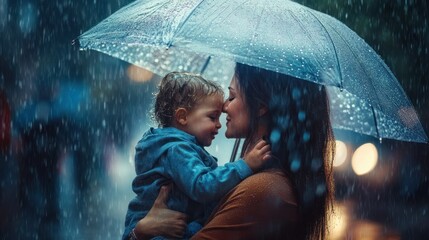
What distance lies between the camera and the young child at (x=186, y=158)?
336cm

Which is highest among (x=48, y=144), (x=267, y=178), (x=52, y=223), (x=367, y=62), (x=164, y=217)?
(x=367, y=62)

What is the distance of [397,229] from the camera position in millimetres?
11961

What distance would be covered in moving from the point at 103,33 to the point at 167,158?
2.36 ft

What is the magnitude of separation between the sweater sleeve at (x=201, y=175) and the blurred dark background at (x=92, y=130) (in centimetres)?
534

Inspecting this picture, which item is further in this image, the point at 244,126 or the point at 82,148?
the point at 82,148

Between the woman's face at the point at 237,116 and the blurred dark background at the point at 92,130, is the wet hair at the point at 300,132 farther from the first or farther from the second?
the blurred dark background at the point at 92,130

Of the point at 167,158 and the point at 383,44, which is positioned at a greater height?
the point at 383,44

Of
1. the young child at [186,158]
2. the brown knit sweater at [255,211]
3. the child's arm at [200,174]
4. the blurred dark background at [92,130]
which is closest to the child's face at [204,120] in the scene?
the young child at [186,158]

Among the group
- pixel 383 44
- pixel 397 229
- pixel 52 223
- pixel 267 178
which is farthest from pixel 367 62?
pixel 52 223

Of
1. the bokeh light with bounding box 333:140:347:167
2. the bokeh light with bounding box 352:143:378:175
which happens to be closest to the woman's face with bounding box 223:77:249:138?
the bokeh light with bounding box 352:143:378:175

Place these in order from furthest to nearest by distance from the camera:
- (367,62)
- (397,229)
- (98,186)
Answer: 1. (98,186)
2. (397,229)
3. (367,62)

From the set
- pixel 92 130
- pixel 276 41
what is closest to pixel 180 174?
pixel 276 41

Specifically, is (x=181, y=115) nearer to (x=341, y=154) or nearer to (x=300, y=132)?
(x=300, y=132)

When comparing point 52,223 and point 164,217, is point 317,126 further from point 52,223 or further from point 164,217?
point 52,223
